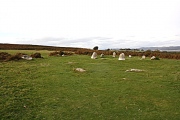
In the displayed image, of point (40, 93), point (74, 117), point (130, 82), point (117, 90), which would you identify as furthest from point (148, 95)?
point (40, 93)

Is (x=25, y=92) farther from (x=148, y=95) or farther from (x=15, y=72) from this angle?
(x=148, y=95)

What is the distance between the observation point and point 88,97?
40.3ft

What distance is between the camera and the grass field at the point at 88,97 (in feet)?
32.9

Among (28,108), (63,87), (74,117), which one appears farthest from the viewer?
(63,87)

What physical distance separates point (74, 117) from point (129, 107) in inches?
115

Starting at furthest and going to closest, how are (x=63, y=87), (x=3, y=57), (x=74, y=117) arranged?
(x=3, y=57)
(x=63, y=87)
(x=74, y=117)

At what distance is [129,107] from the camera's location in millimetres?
10914

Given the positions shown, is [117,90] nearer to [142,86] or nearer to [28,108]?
[142,86]

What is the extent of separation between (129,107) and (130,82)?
489cm

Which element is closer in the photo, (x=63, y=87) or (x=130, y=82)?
(x=63, y=87)

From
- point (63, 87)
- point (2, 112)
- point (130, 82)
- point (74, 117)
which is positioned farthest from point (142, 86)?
point (2, 112)

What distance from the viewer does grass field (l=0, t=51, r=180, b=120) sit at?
10039 millimetres

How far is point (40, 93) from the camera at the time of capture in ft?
42.3

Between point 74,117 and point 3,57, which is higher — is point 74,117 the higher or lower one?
the lower one
